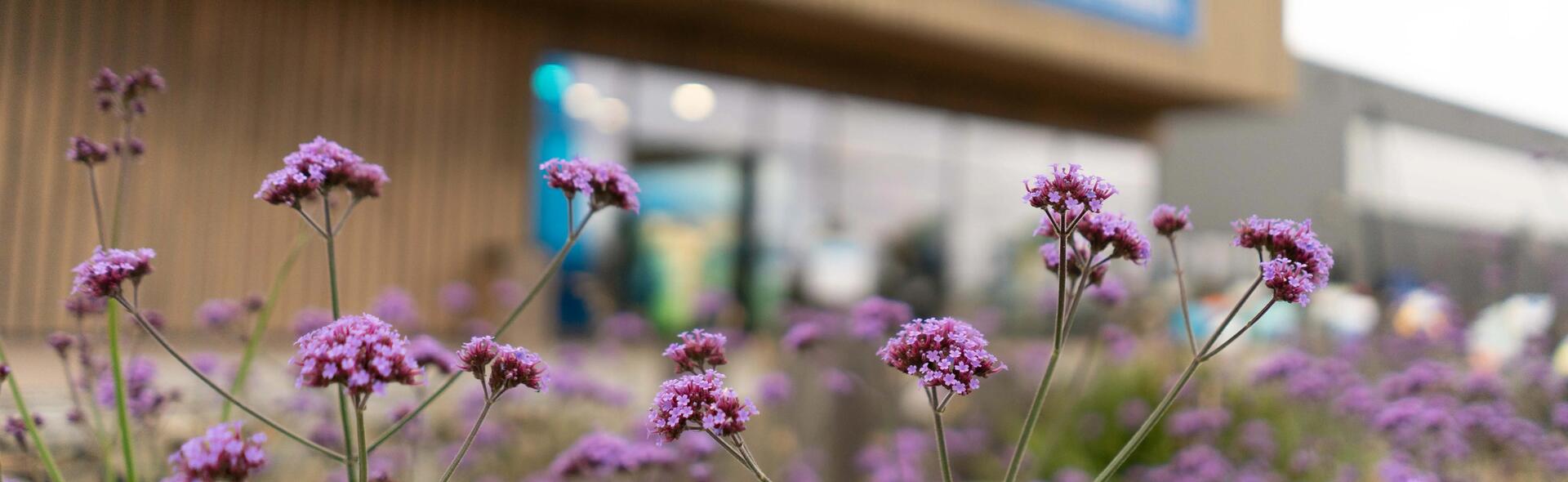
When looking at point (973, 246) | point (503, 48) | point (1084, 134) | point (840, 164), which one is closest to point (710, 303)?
point (503, 48)

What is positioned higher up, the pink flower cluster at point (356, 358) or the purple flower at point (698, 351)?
the pink flower cluster at point (356, 358)

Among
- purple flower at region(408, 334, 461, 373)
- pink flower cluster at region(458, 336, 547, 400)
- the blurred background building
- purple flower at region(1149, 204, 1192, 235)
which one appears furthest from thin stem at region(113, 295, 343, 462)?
the blurred background building

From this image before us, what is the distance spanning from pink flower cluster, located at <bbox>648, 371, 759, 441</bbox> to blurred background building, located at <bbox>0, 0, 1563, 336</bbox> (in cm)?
245

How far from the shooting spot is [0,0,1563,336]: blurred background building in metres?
6.20

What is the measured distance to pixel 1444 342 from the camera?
511 cm

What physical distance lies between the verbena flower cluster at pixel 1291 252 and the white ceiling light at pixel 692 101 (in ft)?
29.7

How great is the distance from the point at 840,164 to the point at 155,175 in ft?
22.7

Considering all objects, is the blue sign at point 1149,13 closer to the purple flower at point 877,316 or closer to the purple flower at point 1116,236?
the purple flower at point 877,316

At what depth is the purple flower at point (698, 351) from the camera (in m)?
1.53

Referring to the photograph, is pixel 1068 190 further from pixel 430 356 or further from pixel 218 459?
pixel 430 356

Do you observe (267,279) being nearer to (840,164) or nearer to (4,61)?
(4,61)

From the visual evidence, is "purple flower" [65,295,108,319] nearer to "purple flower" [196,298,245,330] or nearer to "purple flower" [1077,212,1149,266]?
"purple flower" [196,298,245,330]

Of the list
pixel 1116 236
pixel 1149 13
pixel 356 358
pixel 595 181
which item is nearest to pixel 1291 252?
pixel 1116 236

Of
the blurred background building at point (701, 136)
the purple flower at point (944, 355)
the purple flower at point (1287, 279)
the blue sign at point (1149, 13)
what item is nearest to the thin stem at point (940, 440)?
the purple flower at point (944, 355)
